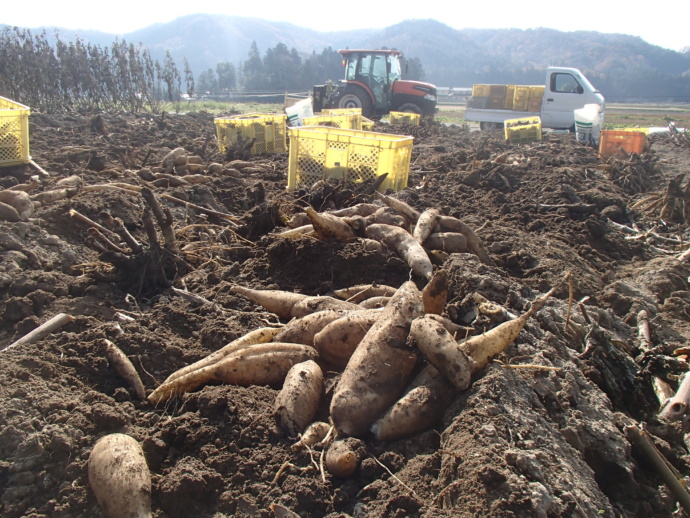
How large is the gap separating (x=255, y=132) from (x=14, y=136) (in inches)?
195

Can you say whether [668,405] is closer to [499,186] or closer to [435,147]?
[499,186]

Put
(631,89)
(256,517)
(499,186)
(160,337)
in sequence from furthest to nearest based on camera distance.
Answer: (631,89) < (499,186) < (160,337) < (256,517)

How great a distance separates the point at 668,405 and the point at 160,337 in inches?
132

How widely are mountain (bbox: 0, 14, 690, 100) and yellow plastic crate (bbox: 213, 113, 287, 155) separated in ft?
159

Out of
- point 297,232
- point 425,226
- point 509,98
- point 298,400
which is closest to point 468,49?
point 509,98

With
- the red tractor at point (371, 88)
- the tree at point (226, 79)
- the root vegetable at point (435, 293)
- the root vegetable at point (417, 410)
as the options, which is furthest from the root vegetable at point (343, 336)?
the tree at point (226, 79)

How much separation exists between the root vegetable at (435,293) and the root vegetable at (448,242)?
1.48 m

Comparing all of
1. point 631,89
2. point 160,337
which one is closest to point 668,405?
point 160,337

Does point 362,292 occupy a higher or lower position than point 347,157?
lower

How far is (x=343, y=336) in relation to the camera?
2.93m

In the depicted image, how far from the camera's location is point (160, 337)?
3260 millimetres

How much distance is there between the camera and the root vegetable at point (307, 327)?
3117 millimetres

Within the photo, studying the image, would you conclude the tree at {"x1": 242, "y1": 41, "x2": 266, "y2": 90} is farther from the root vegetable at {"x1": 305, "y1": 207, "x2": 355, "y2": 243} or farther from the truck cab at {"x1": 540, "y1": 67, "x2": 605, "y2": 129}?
the root vegetable at {"x1": 305, "y1": 207, "x2": 355, "y2": 243}

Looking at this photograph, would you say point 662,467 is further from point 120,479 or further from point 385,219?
point 385,219
